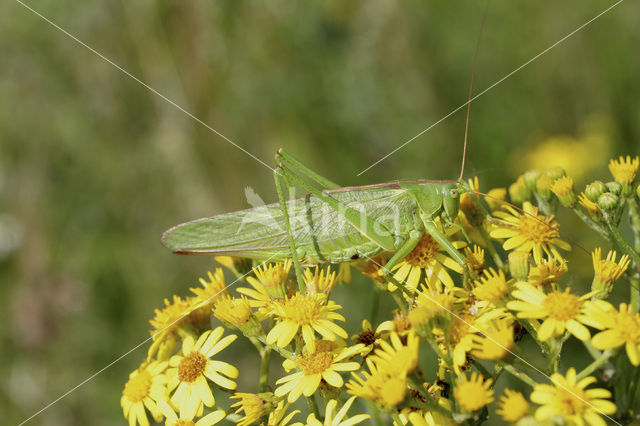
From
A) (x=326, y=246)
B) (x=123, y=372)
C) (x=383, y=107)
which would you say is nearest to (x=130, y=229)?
(x=123, y=372)

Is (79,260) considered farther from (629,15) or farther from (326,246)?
(629,15)

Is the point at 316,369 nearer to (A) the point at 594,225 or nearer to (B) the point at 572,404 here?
(B) the point at 572,404

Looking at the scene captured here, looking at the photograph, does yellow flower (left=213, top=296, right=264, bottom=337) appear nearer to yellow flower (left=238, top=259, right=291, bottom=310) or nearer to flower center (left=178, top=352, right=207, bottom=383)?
yellow flower (left=238, top=259, right=291, bottom=310)

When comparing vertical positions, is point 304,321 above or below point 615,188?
below

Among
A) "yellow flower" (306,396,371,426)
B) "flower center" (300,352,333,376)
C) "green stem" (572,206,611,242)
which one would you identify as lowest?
"yellow flower" (306,396,371,426)

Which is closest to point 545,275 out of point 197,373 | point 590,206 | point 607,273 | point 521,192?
point 607,273

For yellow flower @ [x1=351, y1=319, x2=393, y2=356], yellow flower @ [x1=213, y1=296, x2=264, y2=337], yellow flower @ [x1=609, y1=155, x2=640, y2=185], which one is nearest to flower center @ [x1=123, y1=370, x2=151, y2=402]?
yellow flower @ [x1=213, y1=296, x2=264, y2=337]

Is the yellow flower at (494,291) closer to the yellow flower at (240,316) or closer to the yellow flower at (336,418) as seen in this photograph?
the yellow flower at (336,418)
